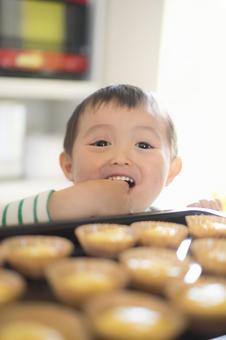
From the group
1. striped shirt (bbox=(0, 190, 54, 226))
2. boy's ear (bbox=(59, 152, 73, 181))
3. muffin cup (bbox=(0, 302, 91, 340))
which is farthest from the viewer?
boy's ear (bbox=(59, 152, 73, 181))

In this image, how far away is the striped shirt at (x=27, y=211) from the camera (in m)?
0.73

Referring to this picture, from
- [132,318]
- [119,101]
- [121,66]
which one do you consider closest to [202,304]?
[132,318]

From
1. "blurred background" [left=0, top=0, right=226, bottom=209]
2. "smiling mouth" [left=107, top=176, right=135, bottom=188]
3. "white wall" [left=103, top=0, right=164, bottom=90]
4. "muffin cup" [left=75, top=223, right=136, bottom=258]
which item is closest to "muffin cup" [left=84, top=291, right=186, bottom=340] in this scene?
"muffin cup" [left=75, top=223, right=136, bottom=258]

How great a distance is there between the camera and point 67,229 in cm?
55

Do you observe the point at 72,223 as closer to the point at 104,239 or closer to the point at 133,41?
Answer: the point at 104,239

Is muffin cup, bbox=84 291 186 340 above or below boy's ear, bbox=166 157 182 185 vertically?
above

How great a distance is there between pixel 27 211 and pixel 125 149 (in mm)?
220

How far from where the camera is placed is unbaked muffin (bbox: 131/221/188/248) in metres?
0.53

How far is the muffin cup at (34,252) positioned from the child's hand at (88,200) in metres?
0.22

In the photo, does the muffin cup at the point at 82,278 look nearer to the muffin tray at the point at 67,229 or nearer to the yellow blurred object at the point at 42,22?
the muffin tray at the point at 67,229

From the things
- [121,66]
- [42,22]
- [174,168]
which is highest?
[42,22]

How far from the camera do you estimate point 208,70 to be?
183 cm

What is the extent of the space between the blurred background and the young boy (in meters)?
0.82

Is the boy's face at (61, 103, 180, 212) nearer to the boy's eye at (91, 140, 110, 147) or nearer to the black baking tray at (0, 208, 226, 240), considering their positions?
the boy's eye at (91, 140, 110, 147)
